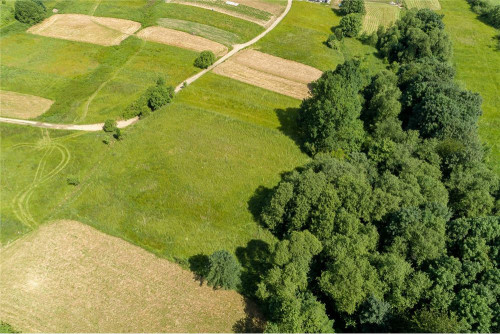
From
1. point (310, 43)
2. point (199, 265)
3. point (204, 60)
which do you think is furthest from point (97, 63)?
point (199, 265)

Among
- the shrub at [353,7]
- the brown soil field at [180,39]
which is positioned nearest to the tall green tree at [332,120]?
the brown soil field at [180,39]

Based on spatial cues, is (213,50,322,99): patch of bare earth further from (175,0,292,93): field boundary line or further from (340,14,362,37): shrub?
(340,14,362,37): shrub

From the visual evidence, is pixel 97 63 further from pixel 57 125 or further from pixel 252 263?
pixel 252 263

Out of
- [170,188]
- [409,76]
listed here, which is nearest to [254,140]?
[170,188]

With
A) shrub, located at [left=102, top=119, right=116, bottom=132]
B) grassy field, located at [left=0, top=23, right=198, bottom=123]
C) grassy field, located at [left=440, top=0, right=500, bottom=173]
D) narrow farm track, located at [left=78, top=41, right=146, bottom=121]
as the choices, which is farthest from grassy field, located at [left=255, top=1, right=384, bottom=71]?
shrub, located at [left=102, top=119, right=116, bottom=132]

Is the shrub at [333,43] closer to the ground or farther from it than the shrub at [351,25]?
closer to the ground

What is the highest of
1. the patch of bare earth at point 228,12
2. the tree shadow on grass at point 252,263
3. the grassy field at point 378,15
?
the grassy field at point 378,15

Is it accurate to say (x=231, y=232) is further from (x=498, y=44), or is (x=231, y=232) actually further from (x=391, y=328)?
(x=498, y=44)

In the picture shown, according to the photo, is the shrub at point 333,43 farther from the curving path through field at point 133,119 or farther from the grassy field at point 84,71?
the grassy field at point 84,71
